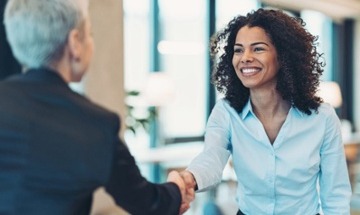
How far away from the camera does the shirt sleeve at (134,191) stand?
1.25m

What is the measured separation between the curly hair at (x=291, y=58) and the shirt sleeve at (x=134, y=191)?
0.63m

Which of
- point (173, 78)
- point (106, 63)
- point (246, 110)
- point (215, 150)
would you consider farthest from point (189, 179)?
point (173, 78)

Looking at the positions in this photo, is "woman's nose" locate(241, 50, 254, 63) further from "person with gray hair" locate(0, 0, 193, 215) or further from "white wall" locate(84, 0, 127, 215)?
"white wall" locate(84, 0, 127, 215)

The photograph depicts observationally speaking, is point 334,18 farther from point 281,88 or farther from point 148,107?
point 281,88

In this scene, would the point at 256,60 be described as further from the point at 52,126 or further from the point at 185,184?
the point at 52,126

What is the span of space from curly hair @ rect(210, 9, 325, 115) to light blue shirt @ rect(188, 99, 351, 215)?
53mm

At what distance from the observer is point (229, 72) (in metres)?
2.09

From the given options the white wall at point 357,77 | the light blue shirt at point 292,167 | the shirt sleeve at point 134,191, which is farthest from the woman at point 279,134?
the white wall at point 357,77

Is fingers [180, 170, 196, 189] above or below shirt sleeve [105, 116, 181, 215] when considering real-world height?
below

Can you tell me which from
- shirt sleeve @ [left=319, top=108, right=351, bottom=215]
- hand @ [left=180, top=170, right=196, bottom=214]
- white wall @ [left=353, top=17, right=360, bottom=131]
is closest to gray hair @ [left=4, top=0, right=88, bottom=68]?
hand @ [left=180, top=170, right=196, bottom=214]

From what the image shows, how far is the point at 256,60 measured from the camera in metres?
1.88

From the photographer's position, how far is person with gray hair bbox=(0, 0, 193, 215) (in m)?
1.13

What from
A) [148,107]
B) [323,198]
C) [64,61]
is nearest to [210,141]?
[323,198]

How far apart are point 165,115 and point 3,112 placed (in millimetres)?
5627
